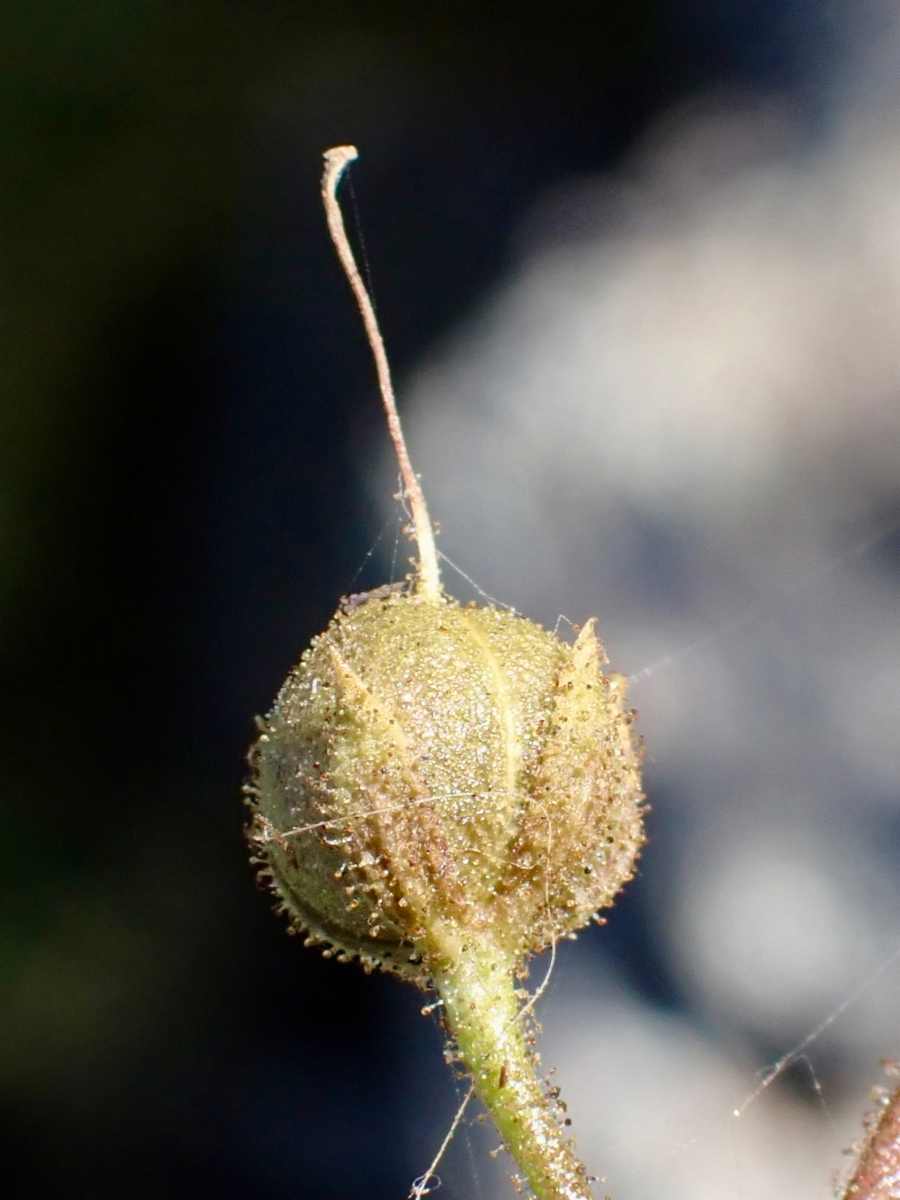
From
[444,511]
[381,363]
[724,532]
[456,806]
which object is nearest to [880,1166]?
[456,806]

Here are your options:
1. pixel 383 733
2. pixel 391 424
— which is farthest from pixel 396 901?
pixel 391 424

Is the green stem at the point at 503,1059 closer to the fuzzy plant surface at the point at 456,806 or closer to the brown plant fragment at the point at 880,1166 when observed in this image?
the fuzzy plant surface at the point at 456,806

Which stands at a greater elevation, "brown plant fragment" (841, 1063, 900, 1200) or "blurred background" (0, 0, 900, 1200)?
"blurred background" (0, 0, 900, 1200)

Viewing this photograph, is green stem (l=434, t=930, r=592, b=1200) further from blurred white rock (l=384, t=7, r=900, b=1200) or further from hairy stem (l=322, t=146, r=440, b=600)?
blurred white rock (l=384, t=7, r=900, b=1200)

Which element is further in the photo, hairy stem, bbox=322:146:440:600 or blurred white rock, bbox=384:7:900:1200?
blurred white rock, bbox=384:7:900:1200

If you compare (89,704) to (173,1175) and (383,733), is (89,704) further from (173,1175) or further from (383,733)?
(383,733)

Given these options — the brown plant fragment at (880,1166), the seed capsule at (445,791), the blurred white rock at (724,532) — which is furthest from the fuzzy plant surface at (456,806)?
the blurred white rock at (724,532)

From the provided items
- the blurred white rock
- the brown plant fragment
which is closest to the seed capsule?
the brown plant fragment
